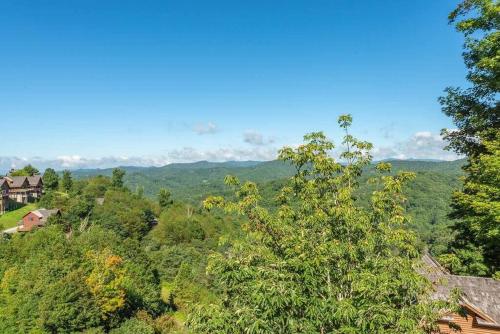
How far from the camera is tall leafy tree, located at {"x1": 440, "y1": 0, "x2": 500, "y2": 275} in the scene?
18.1m

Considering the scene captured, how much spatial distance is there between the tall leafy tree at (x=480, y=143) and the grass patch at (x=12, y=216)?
3107 inches

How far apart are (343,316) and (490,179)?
1499 cm

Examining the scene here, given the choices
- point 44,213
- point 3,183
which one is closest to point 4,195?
point 3,183

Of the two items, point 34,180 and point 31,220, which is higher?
point 34,180

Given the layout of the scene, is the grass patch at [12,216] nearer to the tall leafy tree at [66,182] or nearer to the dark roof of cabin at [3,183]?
the dark roof of cabin at [3,183]

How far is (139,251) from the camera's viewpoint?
55406mm

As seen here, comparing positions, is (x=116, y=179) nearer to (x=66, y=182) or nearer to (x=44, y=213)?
(x=66, y=182)

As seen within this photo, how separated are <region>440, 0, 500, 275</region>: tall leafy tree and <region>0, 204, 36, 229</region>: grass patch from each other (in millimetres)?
78921

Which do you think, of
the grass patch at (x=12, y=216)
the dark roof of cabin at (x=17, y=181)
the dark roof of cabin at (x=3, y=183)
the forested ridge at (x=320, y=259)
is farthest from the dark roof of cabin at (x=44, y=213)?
the forested ridge at (x=320, y=259)

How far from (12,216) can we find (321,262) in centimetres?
8928

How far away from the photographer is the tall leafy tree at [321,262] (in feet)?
24.6

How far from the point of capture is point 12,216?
8025cm

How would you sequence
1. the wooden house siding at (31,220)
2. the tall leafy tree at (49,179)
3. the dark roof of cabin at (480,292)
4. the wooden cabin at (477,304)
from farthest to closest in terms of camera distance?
1. the tall leafy tree at (49,179)
2. the wooden house siding at (31,220)
3. the dark roof of cabin at (480,292)
4. the wooden cabin at (477,304)

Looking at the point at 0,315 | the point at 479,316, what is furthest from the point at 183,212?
the point at 479,316
